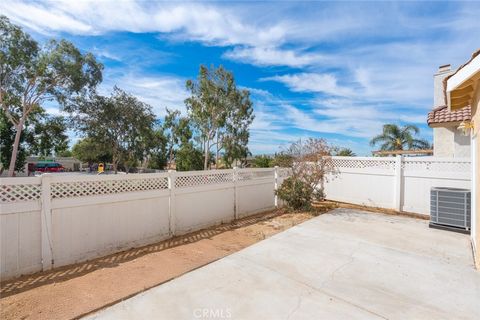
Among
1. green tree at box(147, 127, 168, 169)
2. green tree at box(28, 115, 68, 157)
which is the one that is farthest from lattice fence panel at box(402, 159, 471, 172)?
green tree at box(28, 115, 68, 157)

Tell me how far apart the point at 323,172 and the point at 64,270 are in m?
7.64

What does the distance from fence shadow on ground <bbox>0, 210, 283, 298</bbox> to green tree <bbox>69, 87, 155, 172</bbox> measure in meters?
18.0

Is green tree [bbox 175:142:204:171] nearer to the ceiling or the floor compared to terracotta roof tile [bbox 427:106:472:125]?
nearer to the floor

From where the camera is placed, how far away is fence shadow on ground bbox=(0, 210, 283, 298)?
3.21m

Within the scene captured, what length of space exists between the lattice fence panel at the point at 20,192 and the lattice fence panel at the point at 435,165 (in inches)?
351

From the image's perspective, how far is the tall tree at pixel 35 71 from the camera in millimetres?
14977

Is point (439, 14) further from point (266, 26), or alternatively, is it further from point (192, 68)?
point (192, 68)

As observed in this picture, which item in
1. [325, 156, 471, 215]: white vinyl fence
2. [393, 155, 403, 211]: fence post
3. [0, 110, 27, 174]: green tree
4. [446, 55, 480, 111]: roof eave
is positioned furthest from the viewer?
[0, 110, 27, 174]: green tree

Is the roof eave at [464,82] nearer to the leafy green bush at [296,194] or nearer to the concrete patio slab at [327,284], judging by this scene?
the concrete patio slab at [327,284]

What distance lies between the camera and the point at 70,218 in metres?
3.89

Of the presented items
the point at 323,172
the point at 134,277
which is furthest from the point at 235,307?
the point at 323,172

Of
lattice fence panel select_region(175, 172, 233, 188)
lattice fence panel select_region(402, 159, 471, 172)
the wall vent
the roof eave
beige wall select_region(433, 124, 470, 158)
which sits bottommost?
the wall vent

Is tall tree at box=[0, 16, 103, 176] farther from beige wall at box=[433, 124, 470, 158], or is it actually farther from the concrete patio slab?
beige wall at box=[433, 124, 470, 158]

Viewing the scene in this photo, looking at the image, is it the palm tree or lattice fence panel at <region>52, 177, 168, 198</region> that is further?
the palm tree
